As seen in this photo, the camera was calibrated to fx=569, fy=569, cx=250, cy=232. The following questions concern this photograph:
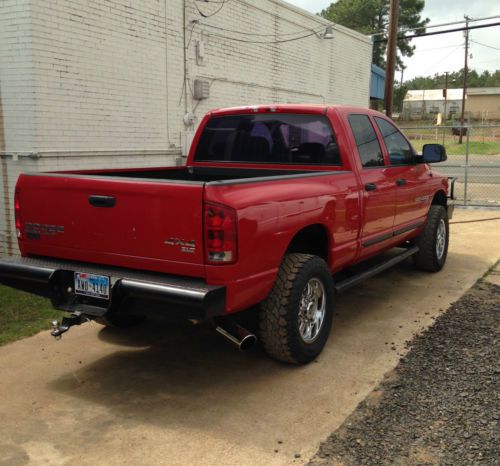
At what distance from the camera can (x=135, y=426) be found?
3.43 metres

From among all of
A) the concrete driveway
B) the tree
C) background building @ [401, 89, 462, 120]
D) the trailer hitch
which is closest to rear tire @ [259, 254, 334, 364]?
the concrete driveway

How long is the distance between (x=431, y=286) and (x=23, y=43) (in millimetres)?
5624

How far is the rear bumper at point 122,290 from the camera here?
10.9ft

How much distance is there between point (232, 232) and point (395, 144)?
3.29 metres

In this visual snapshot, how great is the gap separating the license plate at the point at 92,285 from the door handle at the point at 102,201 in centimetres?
46

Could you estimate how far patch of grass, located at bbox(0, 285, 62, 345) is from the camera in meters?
5.04

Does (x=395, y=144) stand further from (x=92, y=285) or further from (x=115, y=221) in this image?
(x=92, y=285)

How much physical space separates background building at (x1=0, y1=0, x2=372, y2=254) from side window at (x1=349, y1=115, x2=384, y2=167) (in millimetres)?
Answer: 4000

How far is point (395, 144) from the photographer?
19.9 ft

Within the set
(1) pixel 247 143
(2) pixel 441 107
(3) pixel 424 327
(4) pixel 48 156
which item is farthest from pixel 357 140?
(2) pixel 441 107

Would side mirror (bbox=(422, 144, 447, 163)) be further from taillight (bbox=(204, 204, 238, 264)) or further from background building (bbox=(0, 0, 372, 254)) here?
background building (bbox=(0, 0, 372, 254))

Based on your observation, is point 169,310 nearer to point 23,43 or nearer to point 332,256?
point 332,256

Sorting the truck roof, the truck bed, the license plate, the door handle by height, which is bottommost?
the license plate

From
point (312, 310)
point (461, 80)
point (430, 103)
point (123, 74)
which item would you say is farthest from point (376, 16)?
point (461, 80)
